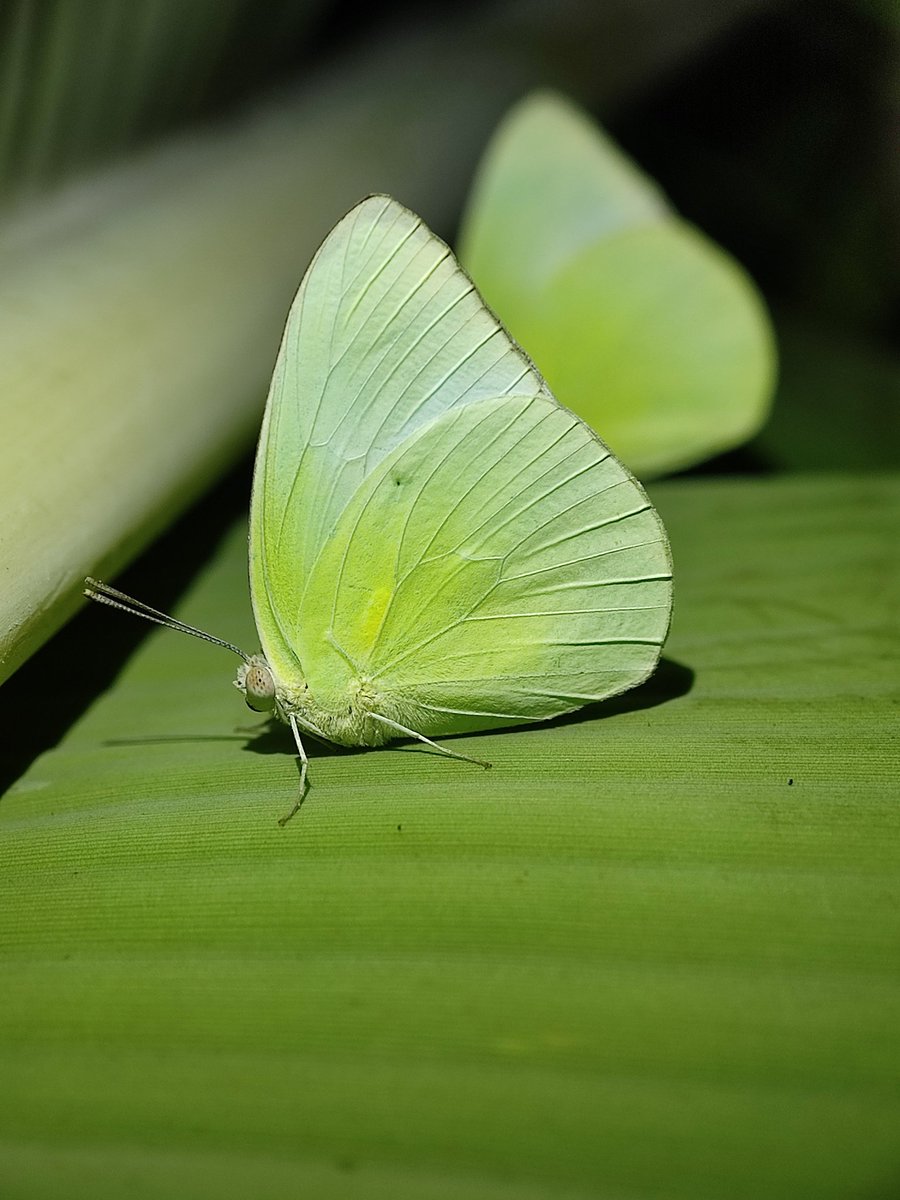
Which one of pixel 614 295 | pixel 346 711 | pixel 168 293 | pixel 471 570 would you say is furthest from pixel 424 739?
pixel 614 295

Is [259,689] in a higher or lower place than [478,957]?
higher

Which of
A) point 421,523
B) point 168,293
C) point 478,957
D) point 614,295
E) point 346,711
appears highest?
point 168,293

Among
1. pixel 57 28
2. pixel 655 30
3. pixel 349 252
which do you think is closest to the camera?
pixel 349 252

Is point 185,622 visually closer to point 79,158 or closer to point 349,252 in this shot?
point 349,252

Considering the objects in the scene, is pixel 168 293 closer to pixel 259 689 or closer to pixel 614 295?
pixel 259 689

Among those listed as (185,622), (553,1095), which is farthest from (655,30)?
(553,1095)

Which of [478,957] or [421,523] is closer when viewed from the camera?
[478,957]

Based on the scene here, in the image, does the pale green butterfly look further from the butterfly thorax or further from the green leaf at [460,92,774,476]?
the green leaf at [460,92,774,476]

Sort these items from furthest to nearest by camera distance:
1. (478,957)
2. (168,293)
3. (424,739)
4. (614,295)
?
(614,295) < (168,293) < (424,739) < (478,957)

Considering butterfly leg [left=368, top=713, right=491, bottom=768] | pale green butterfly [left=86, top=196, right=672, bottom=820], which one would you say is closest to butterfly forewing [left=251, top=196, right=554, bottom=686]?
pale green butterfly [left=86, top=196, right=672, bottom=820]
